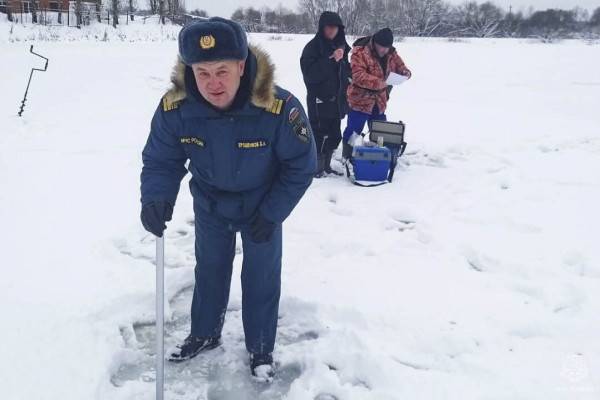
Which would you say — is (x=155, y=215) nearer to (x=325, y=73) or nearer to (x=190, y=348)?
(x=190, y=348)

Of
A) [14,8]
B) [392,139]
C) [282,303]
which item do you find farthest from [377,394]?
[14,8]

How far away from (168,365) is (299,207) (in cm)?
232

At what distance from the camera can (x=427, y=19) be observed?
162ft

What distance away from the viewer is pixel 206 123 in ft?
6.78

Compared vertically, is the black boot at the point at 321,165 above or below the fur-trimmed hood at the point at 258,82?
below

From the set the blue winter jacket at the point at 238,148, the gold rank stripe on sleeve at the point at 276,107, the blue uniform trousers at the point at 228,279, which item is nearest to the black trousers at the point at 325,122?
the blue uniform trousers at the point at 228,279

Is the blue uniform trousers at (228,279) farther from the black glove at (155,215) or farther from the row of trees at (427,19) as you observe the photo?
the row of trees at (427,19)

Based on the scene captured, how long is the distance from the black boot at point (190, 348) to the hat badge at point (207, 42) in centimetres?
155

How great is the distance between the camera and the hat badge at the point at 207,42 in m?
1.82

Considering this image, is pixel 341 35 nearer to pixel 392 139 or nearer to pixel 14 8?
pixel 392 139

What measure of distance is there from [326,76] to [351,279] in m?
2.52

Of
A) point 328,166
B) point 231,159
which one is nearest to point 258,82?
point 231,159

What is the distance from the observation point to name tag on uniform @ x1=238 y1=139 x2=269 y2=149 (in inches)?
81.4

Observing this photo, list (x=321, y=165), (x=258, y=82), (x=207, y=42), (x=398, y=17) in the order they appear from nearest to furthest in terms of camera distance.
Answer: (x=207, y=42) → (x=258, y=82) → (x=321, y=165) → (x=398, y=17)
